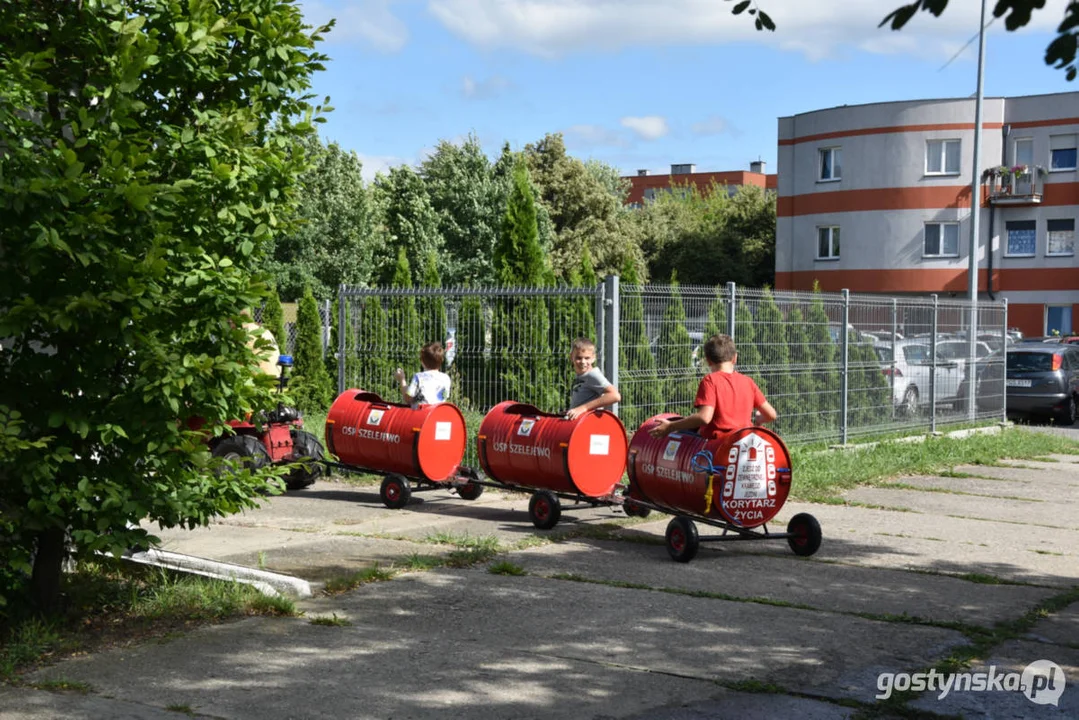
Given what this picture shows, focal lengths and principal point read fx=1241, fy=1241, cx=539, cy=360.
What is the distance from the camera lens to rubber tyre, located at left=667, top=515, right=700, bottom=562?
358 inches

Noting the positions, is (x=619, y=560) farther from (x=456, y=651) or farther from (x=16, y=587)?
(x=16, y=587)

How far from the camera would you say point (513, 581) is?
8.34 m

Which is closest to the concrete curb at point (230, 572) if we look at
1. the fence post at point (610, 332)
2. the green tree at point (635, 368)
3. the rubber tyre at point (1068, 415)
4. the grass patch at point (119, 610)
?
the grass patch at point (119, 610)

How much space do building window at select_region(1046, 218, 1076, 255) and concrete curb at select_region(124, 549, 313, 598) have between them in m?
44.3

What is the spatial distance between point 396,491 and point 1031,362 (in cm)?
1838

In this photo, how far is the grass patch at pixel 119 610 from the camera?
254 inches

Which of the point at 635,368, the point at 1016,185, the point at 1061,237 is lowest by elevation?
the point at 635,368

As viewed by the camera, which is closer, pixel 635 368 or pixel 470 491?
pixel 470 491

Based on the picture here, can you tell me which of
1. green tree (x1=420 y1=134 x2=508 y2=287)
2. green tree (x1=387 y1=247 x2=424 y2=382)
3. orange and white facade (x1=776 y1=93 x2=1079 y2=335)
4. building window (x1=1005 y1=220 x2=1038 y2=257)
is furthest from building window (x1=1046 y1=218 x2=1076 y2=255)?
green tree (x1=387 y1=247 x2=424 y2=382)

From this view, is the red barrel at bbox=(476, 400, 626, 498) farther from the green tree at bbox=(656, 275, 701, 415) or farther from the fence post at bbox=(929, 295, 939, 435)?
the fence post at bbox=(929, 295, 939, 435)

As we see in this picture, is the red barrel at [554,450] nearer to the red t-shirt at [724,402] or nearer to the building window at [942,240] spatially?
the red t-shirt at [724,402]

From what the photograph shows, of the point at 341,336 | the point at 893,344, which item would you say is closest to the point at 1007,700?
the point at 341,336

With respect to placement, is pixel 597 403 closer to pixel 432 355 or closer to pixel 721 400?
pixel 721 400

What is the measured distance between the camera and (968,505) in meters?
12.8
